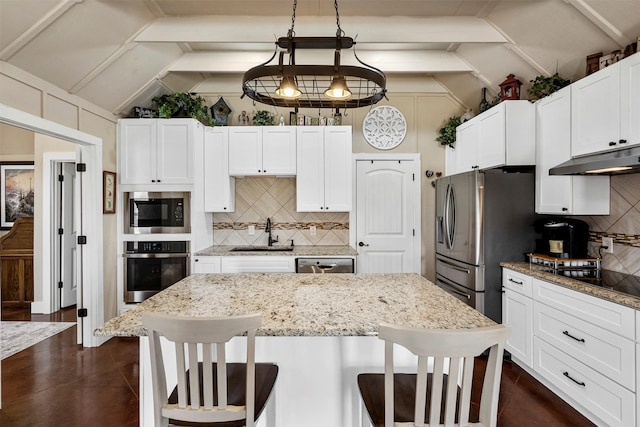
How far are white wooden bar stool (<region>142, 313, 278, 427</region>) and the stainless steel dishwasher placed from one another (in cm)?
228

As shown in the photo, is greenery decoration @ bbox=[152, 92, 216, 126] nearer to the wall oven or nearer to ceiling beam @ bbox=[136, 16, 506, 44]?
ceiling beam @ bbox=[136, 16, 506, 44]

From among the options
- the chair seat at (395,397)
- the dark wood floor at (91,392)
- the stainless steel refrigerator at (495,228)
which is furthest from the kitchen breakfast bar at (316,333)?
the stainless steel refrigerator at (495,228)

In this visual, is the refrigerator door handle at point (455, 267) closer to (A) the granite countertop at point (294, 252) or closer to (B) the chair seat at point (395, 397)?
(A) the granite countertop at point (294, 252)

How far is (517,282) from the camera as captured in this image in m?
2.77

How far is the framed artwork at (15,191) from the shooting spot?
15.6 ft

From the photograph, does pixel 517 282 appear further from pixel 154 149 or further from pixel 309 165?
pixel 154 149

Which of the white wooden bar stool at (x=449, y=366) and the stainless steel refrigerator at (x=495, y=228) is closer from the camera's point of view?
the white wooden bar stool at (x=449, y=366)

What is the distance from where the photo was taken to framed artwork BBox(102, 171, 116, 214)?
343cm

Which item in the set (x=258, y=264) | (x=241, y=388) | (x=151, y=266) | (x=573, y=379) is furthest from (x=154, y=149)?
(x=573, y=379)

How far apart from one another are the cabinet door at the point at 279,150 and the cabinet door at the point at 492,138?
2.05 m

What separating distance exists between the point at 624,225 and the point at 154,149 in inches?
175

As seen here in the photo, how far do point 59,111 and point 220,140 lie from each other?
1485 millimetres

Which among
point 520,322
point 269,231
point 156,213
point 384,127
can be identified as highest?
point 384,127

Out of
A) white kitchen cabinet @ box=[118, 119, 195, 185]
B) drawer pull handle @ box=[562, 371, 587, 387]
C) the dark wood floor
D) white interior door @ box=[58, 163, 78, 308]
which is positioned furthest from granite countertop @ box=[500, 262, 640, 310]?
white interior door @ box=[58, 163, 78, 308]
